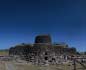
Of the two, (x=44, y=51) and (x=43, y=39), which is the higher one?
(x=43, y=39)

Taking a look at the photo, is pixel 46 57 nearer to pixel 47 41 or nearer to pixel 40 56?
pixel 40 56

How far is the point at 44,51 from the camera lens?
4388 centimetres

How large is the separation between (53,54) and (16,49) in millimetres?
10514

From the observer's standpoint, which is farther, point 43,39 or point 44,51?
point 43,39

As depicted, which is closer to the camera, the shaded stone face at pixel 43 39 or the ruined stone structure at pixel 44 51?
the ruined stone structure at pixel 44 51

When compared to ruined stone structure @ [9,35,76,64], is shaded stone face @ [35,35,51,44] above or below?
above

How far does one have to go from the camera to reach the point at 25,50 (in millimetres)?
46719

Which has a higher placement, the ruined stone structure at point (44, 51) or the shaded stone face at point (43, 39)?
the shaded stone face at point (43, 39)

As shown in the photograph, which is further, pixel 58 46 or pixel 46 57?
pixel 58 46

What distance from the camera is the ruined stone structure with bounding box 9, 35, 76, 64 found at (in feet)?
137

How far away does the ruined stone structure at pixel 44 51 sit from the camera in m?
41.7

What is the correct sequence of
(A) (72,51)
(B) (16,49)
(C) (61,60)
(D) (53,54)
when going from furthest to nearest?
(B) (16,49), (A) (72,51), (D) (53,54), (C) (61,60)

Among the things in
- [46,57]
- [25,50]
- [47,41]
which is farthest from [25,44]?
[46,57]

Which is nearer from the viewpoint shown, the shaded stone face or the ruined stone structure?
the ruined stone structure
